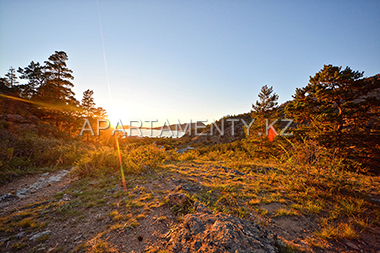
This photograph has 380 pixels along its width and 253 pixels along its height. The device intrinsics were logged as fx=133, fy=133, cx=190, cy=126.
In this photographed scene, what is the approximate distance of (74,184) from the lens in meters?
5.63

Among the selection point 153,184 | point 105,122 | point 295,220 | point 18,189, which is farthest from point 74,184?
point 105,122

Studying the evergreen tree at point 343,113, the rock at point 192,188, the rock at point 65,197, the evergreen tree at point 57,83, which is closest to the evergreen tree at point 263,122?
the evergreen tree at point 343,113

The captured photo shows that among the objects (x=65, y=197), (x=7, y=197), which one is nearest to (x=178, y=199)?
(x=65, y=197)

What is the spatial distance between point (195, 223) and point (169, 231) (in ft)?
2.41

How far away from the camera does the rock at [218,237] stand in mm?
1896

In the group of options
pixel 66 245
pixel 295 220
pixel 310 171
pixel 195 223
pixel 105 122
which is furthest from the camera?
pixel 105 122

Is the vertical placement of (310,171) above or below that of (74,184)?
above

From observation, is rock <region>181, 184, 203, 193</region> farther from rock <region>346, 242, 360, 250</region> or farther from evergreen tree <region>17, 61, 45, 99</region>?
evergreen tree <region>17, 61, 45, 99</region>

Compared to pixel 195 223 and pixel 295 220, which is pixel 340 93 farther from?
pixel 195 223

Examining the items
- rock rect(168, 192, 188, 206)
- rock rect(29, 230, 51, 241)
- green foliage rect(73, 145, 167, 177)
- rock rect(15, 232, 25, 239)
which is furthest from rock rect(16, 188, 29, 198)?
rock rect(168, 192, 188, 206)

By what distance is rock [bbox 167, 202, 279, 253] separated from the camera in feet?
6.22

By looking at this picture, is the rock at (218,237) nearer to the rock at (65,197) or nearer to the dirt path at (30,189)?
the rock at (65,197)

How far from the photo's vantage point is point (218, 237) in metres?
2.00

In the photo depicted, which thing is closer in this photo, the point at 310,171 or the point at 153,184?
the point at 310,171
